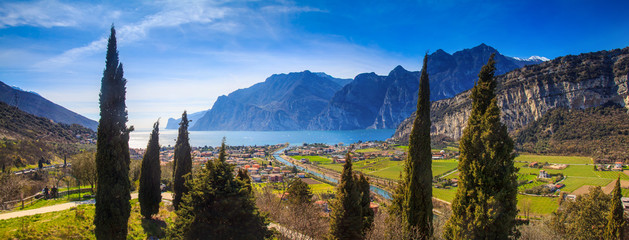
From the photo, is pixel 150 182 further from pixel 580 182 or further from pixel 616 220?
pixel 580 182

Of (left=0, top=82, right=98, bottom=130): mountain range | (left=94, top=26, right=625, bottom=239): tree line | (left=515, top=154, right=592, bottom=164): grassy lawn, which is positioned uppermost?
(left=0, top=82, right=98, bottom=130): mountain range

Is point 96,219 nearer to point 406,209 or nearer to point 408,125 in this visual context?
point 406,209

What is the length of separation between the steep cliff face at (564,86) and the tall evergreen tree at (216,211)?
103 meters

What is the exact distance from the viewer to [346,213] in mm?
10812

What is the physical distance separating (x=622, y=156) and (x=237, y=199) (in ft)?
255

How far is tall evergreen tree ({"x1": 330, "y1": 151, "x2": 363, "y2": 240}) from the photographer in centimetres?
1074

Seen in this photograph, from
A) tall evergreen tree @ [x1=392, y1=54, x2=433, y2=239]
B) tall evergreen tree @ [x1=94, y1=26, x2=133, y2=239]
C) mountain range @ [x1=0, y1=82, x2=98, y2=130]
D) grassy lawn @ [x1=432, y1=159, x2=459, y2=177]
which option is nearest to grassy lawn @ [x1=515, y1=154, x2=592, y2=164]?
grassy lawn @ [x1=432, y1=159, x2=459, y2=177]

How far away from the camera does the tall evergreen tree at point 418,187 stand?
1015cm

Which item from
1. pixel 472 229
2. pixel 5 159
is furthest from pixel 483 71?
pixel 5 159

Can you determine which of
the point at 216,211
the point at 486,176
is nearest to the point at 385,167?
the point at 486,176

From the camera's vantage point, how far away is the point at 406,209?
1035 centimetres

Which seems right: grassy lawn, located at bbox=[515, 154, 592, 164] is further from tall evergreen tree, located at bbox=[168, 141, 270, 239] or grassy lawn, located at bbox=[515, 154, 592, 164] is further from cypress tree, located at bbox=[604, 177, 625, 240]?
tall evergreen tree, located at bbox=[168, 141, 270, 239]

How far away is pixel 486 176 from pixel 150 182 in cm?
1537

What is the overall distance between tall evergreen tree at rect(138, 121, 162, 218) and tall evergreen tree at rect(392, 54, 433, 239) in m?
11.9
